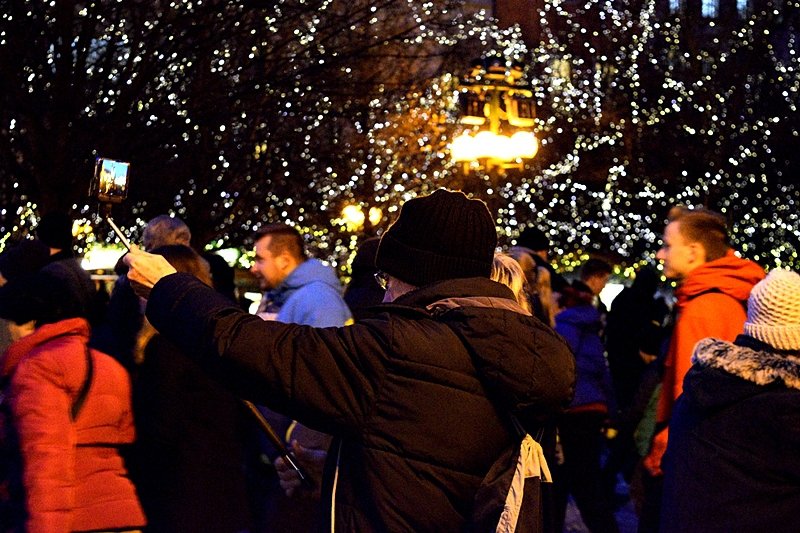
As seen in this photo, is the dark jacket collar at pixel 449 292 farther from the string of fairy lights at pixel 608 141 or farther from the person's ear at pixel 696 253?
the string of fairy lights at pixel 608 141

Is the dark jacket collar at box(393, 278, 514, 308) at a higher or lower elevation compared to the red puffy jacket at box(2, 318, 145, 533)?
higher

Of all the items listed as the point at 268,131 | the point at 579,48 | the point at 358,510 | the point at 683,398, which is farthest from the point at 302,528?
the point at 579,48

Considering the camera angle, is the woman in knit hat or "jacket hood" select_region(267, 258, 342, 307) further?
"jacket hood" select_region(267, 258, 342, 307)

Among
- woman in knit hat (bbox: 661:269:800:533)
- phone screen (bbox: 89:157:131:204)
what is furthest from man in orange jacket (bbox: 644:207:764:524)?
phone screen (bbox: 89:157:131:204)

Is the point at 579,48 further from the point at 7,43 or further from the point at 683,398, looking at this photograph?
the point at 683,398

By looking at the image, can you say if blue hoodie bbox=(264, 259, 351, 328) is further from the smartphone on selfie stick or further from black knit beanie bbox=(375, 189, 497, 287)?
black knit beanie bbox=(375, 189, 497, 287)

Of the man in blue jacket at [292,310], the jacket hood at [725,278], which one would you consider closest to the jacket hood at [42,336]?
the man in blue jacket at [292,310]

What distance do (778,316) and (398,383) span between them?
6.19ft

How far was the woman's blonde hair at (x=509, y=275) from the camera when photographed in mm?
3504

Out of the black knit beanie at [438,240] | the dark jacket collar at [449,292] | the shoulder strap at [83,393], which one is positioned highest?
the black knit beanie at [438,240]

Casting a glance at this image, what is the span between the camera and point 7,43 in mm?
9969

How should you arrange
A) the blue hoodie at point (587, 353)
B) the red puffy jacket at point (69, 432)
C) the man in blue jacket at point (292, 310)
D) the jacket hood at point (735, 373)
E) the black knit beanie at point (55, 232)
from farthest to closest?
the black knit beanie at point (55, 232) < the blue hoodie at point (587, 353) < the man in blue jacket at point (292, 310) < the red puffy jacket at point (69, 432) < the jacket hood at point (735, 373)

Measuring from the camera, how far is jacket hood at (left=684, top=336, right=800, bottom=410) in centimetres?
396

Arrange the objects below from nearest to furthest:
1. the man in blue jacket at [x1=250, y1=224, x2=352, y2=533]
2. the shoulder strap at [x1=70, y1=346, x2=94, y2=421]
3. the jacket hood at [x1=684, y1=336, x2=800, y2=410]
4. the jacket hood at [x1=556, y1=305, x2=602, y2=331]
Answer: the jacket hood at [x1=684, y1=336, x2=800, y2=410]
the shoulder strap at [x1=70, y1=346, x2=94, y2=421]
the man in blue jacket at [x1=250, y1=224, x2=352, y2=533]
the jacket hood at [x1=556, y1=305, x2=602, y2=331]
